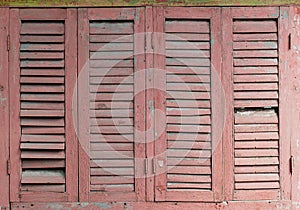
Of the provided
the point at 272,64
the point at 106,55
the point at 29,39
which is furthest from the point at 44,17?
the point at 272,64

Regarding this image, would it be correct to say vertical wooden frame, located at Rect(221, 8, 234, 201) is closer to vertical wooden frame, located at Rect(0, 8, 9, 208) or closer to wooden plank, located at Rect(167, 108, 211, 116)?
wooden plank, located at Rect(167, 108, 211, 116)

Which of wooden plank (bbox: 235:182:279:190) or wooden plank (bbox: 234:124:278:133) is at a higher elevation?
wooden plank (bbox: 234:124:278:133)

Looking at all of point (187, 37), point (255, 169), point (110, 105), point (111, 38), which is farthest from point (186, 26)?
point (255, 169)

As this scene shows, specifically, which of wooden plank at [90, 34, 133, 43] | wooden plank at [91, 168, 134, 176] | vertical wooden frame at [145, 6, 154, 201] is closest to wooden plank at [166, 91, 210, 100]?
vertical wooden frame at [145, 6, 154, 201]

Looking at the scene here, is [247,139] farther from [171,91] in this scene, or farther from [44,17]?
[44,17]

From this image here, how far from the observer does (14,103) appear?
344cm

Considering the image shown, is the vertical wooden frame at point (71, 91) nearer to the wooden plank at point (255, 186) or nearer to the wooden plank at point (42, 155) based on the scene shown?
the wooden plank at point (42, 155)

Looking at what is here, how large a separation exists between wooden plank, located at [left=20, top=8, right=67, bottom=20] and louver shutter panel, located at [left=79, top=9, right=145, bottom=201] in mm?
136

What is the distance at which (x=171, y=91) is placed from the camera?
345cm

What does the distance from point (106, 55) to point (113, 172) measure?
785mm

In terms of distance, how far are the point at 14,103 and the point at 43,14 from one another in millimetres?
626

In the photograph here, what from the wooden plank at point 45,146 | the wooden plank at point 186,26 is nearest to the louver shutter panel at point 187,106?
the wooden plank at point 186,26

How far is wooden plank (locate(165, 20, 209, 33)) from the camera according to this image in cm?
346

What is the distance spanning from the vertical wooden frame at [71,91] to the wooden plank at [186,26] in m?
0.63
